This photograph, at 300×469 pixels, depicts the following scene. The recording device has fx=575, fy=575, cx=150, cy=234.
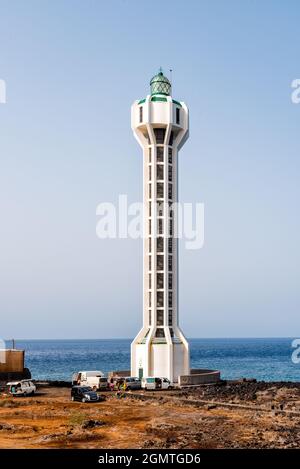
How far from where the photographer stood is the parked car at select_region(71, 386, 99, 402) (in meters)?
50.2

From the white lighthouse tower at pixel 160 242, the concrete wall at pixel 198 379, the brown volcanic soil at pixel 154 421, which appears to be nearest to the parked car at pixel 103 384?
the brown volcanic soil at pixel 154 421

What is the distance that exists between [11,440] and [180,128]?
48.0m

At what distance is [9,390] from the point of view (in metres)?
59.2

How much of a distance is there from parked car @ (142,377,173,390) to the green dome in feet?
118

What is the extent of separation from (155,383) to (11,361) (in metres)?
16.6

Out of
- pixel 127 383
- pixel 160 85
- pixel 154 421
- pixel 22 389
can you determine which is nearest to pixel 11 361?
pixel 22 389

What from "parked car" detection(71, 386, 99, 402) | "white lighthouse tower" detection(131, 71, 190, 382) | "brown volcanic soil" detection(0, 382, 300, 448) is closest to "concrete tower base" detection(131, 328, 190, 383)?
"white lighthouse tower" detection(131, 71, 190, 382)

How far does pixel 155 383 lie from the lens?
202ft

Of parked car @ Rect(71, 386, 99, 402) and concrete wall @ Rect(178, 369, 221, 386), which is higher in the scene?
parked car @ Rect(71, 386, 99, 402)

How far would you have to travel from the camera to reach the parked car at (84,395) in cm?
5019

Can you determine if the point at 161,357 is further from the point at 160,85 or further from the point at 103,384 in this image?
the point at 160,85

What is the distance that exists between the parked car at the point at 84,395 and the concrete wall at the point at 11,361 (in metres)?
15.4

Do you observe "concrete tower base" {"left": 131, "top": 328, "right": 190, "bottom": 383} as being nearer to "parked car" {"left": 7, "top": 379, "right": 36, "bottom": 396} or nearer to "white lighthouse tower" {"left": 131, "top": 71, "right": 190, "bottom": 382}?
"white lighthouse tower" {"left": 131, "top": 71, "right": 190, "bottom": 382}
